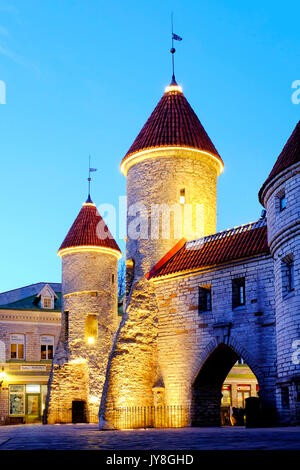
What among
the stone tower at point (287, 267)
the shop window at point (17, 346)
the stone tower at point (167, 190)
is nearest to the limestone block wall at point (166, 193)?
the stone tower at point (167, 190)

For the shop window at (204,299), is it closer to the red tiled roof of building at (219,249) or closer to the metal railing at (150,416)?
the red tiled roof of building at (219,249)

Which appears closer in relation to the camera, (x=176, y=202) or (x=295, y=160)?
(x=295, y=160)

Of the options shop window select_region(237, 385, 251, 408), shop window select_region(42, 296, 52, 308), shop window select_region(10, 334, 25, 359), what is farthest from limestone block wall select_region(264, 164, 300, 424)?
shop window select_region(42, 296, 52, 308)

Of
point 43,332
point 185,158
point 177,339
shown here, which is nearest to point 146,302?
point 177,339

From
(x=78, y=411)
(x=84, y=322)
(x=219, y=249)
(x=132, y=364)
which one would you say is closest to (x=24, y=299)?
(x=84, y=322)

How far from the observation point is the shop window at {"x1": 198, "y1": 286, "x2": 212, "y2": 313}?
81.1 feet

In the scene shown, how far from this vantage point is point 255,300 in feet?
73.7

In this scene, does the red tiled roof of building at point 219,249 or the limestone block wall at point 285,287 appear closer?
the limestone block wall at point 285,287

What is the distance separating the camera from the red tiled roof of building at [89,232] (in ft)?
115

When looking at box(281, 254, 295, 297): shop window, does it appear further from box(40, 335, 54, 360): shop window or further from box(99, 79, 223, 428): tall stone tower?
box(40, 335, 54, 360): shop window

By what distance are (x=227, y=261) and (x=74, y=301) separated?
43.5ft

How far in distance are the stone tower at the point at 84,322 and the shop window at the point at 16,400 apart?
678cm

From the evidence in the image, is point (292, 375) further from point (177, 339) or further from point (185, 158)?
point (185, 158)

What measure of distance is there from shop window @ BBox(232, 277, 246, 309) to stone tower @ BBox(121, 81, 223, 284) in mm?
4914
